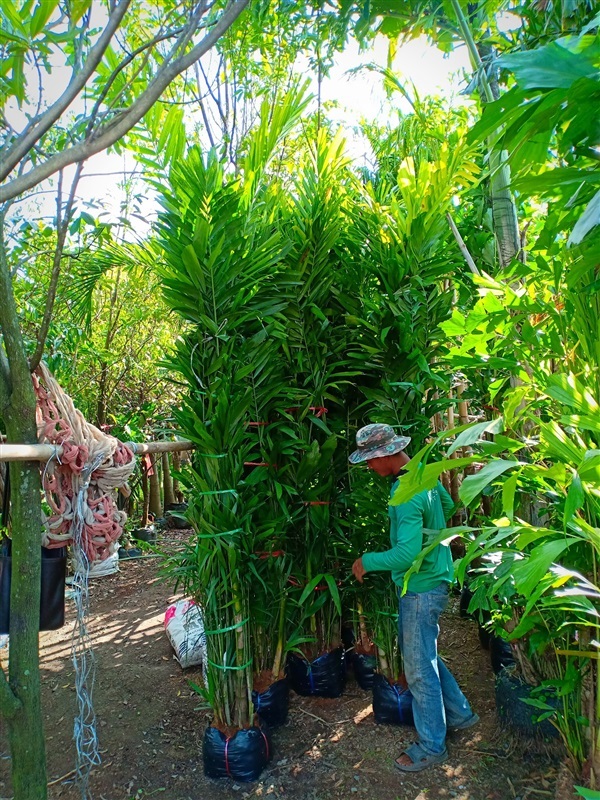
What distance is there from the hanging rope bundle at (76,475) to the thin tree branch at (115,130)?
91cm

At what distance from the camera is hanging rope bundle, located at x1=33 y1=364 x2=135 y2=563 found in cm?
196

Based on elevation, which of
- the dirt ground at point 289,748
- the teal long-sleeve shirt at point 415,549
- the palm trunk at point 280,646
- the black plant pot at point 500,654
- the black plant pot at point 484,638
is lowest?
the dirt ground at point 289,748

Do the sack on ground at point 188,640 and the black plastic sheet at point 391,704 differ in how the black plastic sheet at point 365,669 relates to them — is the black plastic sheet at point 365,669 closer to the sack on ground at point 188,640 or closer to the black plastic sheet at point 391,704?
the black plastic sheet at point 391,704

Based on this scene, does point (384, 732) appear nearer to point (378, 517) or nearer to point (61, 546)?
point (378, 517)

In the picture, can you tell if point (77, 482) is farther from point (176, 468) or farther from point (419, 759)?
point (176, 468)

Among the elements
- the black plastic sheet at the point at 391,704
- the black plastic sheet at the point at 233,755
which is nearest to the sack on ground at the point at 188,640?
the black plastic sheet at the point at 233,755

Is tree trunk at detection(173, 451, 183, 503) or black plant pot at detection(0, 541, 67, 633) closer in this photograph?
black plant pot at detection(0, 541, 67, 633)

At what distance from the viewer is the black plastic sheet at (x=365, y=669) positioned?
3154mm

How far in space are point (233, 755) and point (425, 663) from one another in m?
0.94

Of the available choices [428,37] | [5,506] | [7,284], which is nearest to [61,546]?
[5,506]

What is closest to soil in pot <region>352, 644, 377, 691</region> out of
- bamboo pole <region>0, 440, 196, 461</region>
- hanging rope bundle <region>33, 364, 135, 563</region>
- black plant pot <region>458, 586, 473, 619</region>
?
black plant pot <region>458, 586, 473, 619</region>

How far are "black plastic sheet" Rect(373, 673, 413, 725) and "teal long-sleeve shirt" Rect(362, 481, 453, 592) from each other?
2.13 ft

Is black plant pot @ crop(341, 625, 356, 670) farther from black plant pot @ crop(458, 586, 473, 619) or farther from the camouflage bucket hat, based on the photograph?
the camouflage bucket hat

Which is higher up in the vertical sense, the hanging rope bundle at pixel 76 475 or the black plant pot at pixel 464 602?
the hanging rope bundle at pixel 76 475
